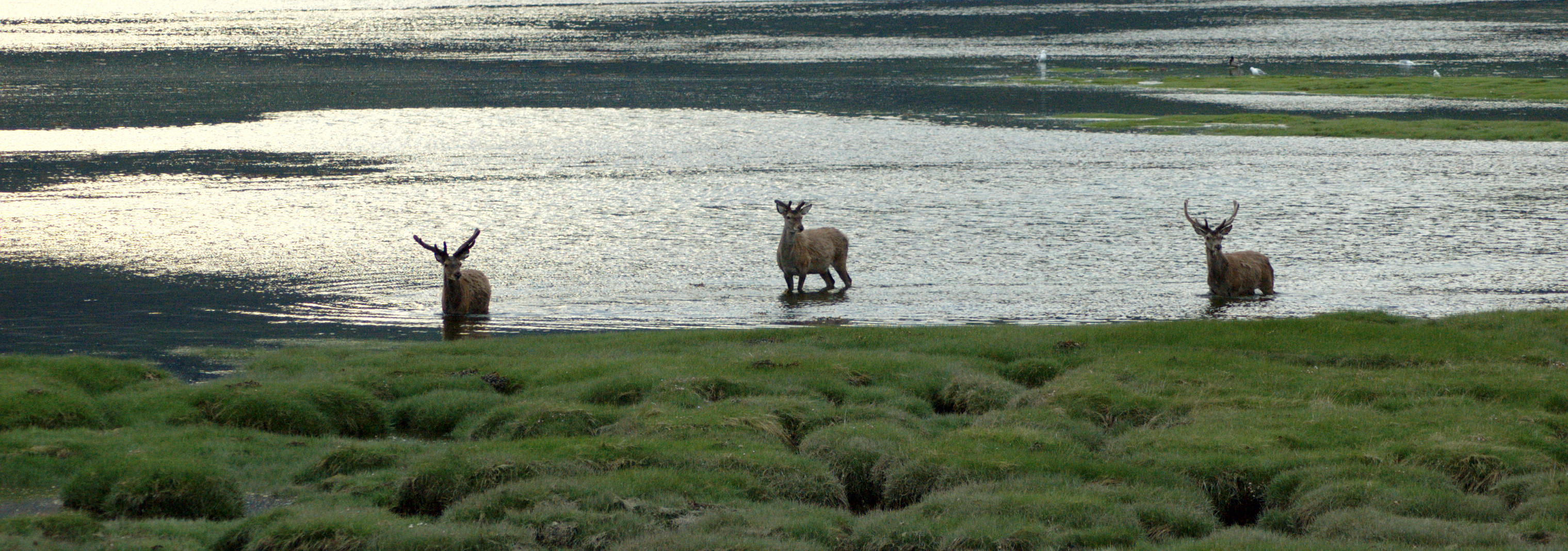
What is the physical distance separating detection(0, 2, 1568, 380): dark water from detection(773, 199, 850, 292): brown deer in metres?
0.67

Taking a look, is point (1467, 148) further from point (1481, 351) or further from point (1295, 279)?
point (1481, 351)

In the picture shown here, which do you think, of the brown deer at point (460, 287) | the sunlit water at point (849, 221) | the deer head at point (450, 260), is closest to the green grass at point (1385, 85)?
the sunlit water at point (849, 221)

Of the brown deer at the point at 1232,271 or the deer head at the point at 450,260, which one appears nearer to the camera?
the deer head at the point at 450,260

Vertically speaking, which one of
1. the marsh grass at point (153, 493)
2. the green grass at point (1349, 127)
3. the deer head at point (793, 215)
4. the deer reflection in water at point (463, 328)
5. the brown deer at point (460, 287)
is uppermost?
the green grass at point (1349, 127)

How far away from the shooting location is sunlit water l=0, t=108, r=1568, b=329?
985 inches

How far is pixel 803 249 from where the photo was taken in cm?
2572

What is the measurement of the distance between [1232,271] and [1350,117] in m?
38.9

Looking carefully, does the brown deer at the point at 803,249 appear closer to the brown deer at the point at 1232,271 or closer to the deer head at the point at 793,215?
the deer head at the point at 793,215

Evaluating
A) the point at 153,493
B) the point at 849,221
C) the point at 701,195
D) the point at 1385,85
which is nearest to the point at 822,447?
the point at 153,493

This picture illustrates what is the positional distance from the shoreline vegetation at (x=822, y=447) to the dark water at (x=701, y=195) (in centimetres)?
442

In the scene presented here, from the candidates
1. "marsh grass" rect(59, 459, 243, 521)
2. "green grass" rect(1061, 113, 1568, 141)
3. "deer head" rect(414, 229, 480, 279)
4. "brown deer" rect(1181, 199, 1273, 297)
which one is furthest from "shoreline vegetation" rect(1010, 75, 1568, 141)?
"marsh grass" rect(59, 459, 243, 521)

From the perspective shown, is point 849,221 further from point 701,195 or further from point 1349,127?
point 1349,127

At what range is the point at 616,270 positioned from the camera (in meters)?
28.4

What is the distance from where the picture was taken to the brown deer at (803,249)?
1008 inches
